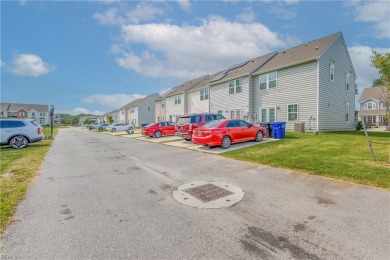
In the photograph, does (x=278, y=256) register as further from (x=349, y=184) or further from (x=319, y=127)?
(x=319, y=127)

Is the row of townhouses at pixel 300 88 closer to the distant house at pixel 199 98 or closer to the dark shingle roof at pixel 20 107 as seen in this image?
the distant house at pixel 199 98

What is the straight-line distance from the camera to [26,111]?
100m

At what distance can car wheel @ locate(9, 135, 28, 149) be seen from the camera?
43.9 ft

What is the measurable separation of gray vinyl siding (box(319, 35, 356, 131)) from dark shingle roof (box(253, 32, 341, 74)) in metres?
0.50

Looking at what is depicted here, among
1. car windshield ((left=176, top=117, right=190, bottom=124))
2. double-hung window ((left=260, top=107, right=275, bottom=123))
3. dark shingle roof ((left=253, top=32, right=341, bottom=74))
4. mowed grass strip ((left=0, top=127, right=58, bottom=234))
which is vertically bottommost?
mowed grass strip ((left=0, top=127, right=58, bottom=234))

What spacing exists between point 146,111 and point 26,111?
251ft

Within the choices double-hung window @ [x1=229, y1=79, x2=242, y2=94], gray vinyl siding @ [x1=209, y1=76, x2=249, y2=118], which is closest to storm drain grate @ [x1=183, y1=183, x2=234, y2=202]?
gray vinyl siding @ [x1=209, y1=76, x2=249, y2=118]

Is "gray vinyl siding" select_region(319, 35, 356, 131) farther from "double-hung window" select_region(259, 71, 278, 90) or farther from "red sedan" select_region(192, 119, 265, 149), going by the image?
"red sedan" select_region(192, 119, 265, 149)

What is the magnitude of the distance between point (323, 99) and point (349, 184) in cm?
1413

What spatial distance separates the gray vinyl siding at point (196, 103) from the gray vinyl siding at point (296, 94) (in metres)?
10.5

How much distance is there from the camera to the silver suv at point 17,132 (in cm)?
1309

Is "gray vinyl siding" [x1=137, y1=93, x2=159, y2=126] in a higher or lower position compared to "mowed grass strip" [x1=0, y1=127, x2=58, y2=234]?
higher

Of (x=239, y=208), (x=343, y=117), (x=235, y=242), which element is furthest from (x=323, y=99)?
(x=235, y=242)

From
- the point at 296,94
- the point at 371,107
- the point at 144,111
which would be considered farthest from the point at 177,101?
the point at 371,107
